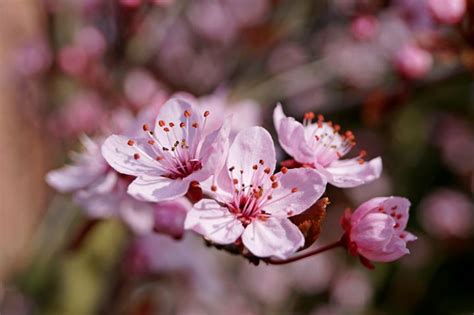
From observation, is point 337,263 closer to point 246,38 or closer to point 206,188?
point 246,38

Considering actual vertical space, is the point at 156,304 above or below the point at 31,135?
below

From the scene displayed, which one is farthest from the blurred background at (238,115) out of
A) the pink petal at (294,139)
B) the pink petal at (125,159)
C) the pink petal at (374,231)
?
the pink petal at (374,231)

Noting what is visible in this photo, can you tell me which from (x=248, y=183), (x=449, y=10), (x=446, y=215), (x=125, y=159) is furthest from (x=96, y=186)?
(x=446, y=215)

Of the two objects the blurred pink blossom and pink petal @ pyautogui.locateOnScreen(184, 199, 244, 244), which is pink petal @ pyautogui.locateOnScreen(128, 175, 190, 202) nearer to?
pink petal @ pyautogui.locateOnScreen(184, 199, 244, 244)

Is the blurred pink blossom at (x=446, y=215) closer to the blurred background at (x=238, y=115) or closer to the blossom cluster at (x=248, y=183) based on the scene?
the blurred background at (x=238, y=115)

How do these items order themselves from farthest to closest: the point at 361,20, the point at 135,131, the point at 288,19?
the point at 288,19, the point at 361,20, the point at 135,131

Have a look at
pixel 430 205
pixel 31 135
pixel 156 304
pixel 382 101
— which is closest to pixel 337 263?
pixel 430 205
